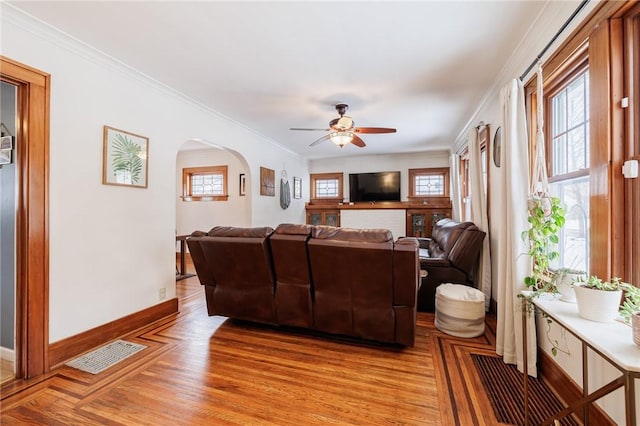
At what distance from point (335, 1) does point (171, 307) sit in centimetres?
323

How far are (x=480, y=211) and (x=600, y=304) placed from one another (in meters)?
2.49

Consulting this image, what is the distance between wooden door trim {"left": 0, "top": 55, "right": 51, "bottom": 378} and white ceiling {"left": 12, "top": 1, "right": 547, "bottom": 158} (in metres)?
0.56

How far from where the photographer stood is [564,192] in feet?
6.58

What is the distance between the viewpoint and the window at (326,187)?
7.27 metres

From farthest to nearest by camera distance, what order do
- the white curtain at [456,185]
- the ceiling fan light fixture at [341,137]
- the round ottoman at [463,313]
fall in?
the white curtain at [456,185] → the ceiling fan light fixture at [341,137] → the round ottoman at [463,313]

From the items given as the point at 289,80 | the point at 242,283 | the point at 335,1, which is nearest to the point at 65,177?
the point at 242,283

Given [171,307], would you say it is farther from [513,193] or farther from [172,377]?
[513,193]

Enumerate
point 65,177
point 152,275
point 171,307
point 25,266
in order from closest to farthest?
point 25,266 < point 65,177 < point 152,275 < point 171,307

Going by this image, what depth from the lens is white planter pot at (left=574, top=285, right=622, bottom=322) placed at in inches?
44.9

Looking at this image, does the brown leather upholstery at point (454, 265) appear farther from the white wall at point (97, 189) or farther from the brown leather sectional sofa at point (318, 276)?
the white wall at point (97, 189)

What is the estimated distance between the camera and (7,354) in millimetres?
2102

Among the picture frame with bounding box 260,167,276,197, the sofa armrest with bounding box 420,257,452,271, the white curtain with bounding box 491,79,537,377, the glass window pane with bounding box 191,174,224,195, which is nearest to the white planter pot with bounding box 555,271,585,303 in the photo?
the white curtain with bounding box 491,79,537,377

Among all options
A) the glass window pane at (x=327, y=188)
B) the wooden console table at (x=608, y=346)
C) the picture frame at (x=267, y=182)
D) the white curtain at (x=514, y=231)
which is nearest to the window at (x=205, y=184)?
the picture frame at (x=267, y=182)

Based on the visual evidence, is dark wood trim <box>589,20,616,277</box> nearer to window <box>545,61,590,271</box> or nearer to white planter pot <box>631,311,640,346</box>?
window <box>545,61,590,271</box>
